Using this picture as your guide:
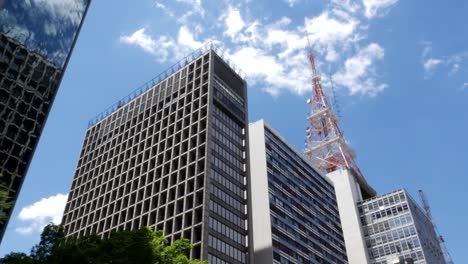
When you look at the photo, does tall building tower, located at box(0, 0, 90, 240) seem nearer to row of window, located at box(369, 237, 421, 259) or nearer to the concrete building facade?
the concrete building facade

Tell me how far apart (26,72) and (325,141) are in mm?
100365

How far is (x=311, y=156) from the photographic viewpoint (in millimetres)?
136125

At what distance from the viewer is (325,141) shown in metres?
139

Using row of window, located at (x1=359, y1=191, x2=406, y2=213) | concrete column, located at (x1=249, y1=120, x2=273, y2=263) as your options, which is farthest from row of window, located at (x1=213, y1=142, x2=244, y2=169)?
row of window, located at (x1=359, y1=191, x2=406, y2=213)

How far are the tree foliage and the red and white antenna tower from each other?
333 ft

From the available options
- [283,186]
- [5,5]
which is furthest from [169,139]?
[5,5]

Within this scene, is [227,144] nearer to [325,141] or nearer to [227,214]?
[227,214]

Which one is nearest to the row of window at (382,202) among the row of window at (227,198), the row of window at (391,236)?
the row of window at (391,236)

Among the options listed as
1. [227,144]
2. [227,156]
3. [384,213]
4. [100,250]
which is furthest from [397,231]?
[100,250]

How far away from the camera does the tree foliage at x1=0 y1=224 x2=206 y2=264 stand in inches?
1229

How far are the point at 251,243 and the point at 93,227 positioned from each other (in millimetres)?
31898

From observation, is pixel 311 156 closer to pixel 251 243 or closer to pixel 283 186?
pixel 283 186

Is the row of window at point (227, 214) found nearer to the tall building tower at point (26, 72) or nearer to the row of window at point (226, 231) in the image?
the row of window at point (226, 231)

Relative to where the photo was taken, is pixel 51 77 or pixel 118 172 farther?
pixel 118 172
